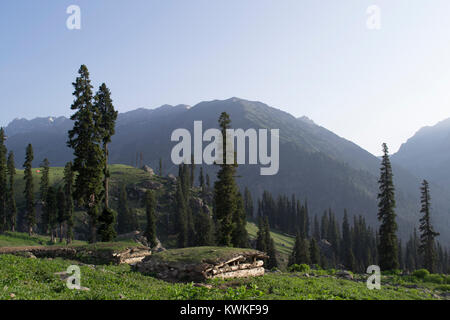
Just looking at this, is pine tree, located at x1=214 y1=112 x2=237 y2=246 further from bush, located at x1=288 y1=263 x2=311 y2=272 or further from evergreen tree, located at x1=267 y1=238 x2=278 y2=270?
evergreen tree, located at x1=267 y1=238 x2=278 y2=270

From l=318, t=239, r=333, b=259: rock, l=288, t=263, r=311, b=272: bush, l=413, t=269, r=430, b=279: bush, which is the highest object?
l=413, t=269, r=430, b=279: bush

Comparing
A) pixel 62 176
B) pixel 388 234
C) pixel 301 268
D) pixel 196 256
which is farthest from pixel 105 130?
pixel 62 176

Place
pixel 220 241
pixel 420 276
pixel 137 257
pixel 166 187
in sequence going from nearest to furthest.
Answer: pixel 137 257, pixel 420 276, pixel 220 241, pixel 166 187

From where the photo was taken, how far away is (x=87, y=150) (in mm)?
41531

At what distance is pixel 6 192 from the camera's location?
3123 inches

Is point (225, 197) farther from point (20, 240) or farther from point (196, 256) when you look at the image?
point (20, 240)

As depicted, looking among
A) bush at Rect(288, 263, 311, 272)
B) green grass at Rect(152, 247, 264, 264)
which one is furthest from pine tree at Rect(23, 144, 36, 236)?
bush at Rect(288, 263, 311, 272)

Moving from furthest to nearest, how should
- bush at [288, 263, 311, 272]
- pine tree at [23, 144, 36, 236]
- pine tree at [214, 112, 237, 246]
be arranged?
pine tree at [23, 144, 36, 236] → pine tree at [214, 112, 237, 246] → bush at [288, 263, 311, 272]

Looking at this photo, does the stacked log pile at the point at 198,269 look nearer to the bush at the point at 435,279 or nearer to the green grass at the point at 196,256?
the green grass at the point at 196,256

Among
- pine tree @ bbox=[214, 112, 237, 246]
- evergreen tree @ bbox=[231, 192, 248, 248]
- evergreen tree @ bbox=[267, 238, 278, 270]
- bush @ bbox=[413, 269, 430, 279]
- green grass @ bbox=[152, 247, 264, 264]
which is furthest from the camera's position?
evergreen tree @ bbox=[267, 238, 278, 270]

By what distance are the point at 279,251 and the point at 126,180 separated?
88.1 meters

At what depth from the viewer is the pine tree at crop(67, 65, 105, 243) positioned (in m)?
40.7
